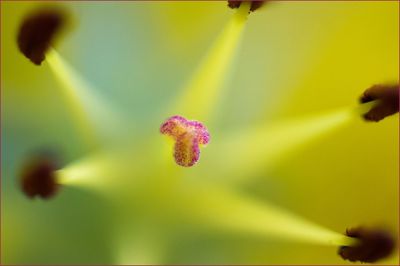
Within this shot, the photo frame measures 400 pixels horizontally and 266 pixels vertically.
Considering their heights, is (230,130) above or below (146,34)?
below

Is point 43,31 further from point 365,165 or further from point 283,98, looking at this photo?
point 365,165

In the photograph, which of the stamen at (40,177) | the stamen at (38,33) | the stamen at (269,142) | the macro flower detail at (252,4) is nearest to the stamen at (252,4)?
the macro flower detail at (252,4)

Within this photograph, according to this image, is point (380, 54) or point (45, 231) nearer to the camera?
point (45, 231)

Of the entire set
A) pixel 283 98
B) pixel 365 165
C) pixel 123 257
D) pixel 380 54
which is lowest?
pixel 123 257

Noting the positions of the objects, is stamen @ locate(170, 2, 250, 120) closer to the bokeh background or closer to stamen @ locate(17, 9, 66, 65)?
the bokeh background

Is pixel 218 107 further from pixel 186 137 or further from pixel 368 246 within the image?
pixel 368 246

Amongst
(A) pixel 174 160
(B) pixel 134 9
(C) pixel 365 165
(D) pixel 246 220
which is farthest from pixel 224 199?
(B) pixel 134 9

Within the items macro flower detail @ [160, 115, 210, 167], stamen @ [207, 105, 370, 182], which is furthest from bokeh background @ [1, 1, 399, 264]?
macro flower detail @ [160, 115, 210, 167]

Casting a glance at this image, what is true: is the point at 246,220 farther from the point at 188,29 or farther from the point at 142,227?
the point at 188,29
